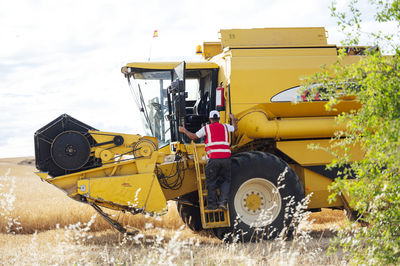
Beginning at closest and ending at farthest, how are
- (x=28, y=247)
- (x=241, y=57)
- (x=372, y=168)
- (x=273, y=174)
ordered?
(x=372, y=168) → (x=28, y=247) → (x=273, y=174) → (x=241, y=57)

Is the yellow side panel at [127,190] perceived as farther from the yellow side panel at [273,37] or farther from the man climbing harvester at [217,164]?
the yellow side panel at [273,37]

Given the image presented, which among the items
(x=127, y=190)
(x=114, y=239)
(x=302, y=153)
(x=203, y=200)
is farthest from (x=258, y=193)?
(x=114, y=239)

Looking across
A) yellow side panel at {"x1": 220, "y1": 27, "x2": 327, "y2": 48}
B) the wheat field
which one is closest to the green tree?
the wheat field

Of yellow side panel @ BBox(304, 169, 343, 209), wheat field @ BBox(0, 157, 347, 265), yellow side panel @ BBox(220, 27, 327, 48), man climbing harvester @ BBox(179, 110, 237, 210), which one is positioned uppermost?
yellow side panel @ BBox(220, 27, 327, 48)

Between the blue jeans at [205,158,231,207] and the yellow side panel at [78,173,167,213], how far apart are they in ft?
2.39

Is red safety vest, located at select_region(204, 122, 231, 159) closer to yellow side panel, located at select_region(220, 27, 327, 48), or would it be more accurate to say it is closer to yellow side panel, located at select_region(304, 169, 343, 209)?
yellow side panel, located at select_region(304, 169, 343, 209)

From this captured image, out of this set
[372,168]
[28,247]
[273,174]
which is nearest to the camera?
[372,168]

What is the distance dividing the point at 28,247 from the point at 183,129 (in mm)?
2839

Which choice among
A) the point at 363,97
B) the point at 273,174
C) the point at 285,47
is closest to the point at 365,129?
the point at 363,97

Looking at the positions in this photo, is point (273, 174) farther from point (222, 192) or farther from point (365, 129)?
point (365, 129)

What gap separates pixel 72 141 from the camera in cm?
707

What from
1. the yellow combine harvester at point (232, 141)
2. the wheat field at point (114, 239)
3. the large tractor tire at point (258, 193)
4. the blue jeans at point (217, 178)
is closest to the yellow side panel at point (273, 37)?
the yellow combine harvester at point (232, 141)

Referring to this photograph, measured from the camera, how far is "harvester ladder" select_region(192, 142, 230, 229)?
6828 millimetres

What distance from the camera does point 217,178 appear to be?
22.8ft
